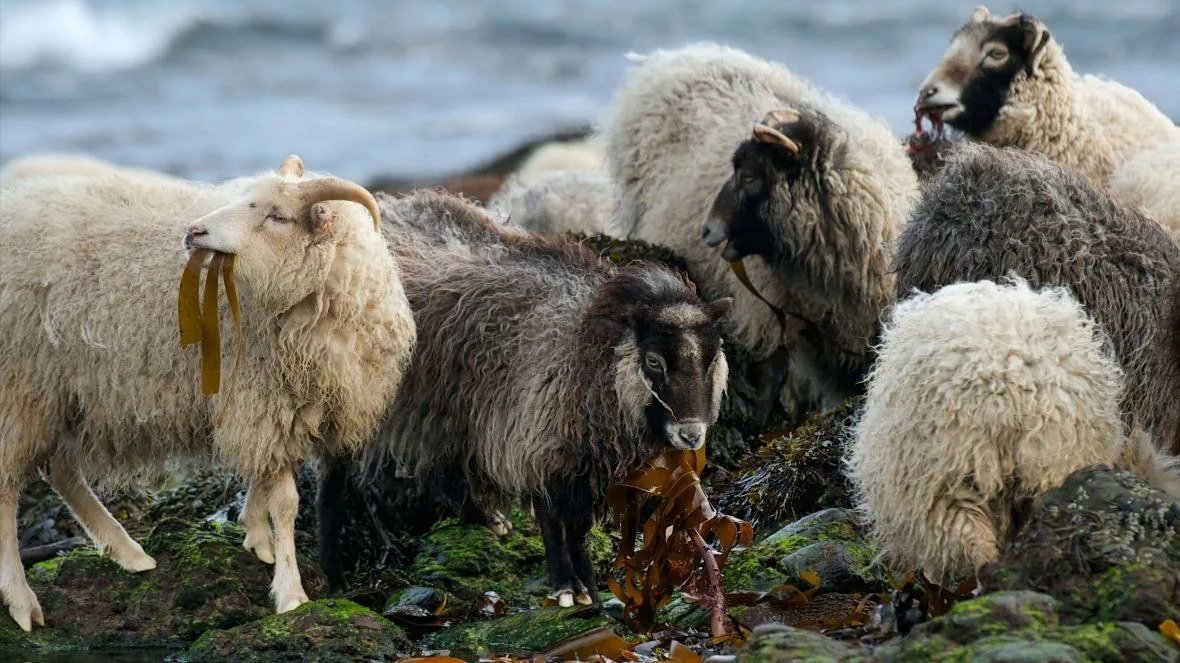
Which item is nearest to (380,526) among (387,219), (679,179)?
(387,219)

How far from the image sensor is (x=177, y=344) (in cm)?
886

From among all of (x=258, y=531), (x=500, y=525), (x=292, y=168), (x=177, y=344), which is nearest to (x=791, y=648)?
(x=258, y=531)

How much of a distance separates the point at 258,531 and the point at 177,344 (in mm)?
1026

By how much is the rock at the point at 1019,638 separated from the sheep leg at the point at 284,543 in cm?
326

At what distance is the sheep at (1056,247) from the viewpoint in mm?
8016

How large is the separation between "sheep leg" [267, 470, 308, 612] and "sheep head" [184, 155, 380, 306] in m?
0.90

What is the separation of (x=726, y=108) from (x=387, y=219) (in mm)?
3365

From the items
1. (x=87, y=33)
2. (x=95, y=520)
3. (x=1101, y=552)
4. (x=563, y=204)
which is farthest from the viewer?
(x=87, y=33)

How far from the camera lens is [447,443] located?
30.7ft

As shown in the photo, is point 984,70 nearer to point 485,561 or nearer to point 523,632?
point 485,561

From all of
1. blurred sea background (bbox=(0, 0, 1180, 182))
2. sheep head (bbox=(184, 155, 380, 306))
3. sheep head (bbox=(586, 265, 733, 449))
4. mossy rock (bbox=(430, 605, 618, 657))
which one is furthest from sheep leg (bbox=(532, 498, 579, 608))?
blurred sea background (bbox=(0, 0, 1180, 182))

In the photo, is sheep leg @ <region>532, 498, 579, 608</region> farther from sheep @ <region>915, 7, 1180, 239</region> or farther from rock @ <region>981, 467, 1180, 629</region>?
sheep @ <region>915, 7, 1180, 239</region>

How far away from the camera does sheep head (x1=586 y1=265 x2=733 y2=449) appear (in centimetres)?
839

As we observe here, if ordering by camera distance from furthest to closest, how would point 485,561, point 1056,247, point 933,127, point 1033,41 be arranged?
point 933,127 < point 1033,41 < point 485,561 < point 1056,247
